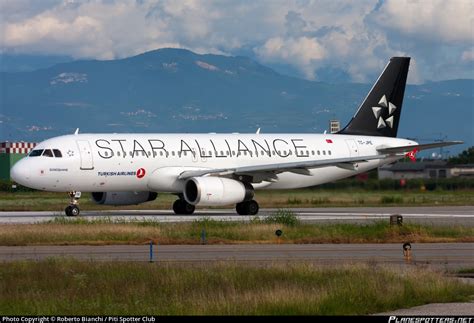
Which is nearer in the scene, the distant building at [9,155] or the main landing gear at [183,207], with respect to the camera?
the main landing gear at [183,207]

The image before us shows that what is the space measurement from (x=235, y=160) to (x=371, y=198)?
17216mm

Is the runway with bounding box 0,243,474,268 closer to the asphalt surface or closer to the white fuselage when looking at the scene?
the asphalt surface

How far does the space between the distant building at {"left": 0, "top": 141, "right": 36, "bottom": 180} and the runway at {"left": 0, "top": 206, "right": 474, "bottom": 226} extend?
53.9m

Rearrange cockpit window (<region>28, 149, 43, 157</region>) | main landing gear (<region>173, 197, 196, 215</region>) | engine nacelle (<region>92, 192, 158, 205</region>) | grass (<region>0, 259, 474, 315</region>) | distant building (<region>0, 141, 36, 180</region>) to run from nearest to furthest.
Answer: grass (<region>0, 259, 474, 315</region>) < cockpit window (<region>28, 149, 43, 157</region>) < main landing gear (<region>173, 197, 196, 215</region>) < engine nacelle (<region>92, 192, 158, 205</region>) < distant building (<region>0, 141, 36, 180</region>)

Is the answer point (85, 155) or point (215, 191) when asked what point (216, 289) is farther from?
point (85, 155)

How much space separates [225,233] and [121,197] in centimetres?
1647

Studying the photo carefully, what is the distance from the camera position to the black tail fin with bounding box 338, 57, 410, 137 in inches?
2280

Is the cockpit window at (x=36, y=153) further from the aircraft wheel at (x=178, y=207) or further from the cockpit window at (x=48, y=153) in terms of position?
the aircraft wheel at (x=178, y=207)

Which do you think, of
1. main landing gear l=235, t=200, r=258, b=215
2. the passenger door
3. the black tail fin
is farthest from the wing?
the black tail fin

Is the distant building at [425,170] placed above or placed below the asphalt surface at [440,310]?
above

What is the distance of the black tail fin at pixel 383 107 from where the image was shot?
57.9 meters

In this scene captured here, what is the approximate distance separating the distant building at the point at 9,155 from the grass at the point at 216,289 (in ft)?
269

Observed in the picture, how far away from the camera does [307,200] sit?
211 feet

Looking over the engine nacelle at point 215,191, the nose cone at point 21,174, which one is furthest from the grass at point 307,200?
the engine nacelle at point 215,191
